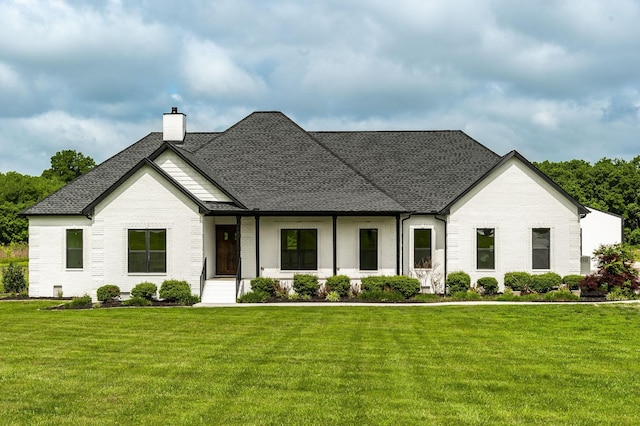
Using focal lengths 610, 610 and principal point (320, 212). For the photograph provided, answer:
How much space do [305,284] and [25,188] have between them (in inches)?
2894

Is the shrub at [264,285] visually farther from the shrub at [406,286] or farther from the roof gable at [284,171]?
the shrub at [406,286]

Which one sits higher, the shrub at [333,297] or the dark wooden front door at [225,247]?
the dark wooden front door at [225,247]

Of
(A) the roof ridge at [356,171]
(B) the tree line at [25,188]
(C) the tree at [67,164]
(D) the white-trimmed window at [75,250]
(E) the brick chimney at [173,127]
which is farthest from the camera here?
(C) the tree at [67,164]

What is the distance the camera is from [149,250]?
24.0m

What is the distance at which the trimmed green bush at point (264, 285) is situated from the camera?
24.0m

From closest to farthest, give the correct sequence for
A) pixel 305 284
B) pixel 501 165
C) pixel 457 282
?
pixel 305 284 → pixel 457 282 → pixel 501 165

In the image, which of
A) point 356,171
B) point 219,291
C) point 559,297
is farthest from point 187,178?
point 559,297

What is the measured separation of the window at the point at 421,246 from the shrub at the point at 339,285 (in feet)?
12.7

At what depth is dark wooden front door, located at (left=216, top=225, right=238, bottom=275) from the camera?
26.6 metres

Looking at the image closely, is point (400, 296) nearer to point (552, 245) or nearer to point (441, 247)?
point (441, 247)

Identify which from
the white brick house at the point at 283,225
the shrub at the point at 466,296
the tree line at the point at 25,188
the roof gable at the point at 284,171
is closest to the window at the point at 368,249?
the white brick house at the point at 283,225

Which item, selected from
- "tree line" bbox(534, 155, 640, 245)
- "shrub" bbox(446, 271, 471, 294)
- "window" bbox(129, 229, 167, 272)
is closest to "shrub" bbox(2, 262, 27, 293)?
"window" bbox(129, 229, 167, 272)

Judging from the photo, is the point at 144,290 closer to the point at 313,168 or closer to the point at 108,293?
the point at 108,293

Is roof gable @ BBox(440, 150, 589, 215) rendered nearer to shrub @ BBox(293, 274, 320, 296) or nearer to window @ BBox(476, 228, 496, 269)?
window @ BBox(476, 228, 496, 269)
